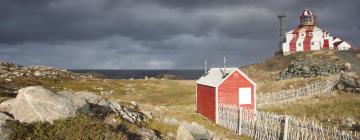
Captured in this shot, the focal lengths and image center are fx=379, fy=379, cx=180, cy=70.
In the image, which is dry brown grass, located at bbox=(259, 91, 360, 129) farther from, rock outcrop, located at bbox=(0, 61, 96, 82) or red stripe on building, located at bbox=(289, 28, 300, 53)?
red stripe on building, located at bbox=(289, 28, 300, 53)

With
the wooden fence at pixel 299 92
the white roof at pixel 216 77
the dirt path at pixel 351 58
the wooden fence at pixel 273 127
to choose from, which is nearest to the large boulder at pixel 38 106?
the wooden fence at pixel 273 127

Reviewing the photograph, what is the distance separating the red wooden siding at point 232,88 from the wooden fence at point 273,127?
3.10 metres

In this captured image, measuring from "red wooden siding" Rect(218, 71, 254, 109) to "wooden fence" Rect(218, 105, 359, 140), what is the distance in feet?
10.2

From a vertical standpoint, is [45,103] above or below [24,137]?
above

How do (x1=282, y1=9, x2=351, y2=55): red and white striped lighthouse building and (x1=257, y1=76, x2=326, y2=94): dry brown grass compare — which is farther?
(x1=282, y1=9, x2=351, y2=55): red and white striped lighthouse building

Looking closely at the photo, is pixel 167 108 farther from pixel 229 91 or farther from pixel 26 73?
pixel 26 73

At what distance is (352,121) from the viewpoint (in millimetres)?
31844

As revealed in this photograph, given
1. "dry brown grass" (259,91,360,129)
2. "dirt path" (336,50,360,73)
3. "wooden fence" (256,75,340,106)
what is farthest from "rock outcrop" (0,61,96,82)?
"dirt path" (336,50,360,73)

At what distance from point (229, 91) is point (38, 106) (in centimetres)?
2239

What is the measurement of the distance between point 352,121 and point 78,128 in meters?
25.0

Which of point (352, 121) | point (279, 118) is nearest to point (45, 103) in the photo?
point (279, 118)

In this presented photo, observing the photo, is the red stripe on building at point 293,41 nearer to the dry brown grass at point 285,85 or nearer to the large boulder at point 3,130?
the dry brown grass at point 285,85

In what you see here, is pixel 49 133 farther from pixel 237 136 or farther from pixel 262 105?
pixel 262 105

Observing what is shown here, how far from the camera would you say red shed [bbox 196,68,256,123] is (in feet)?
116
